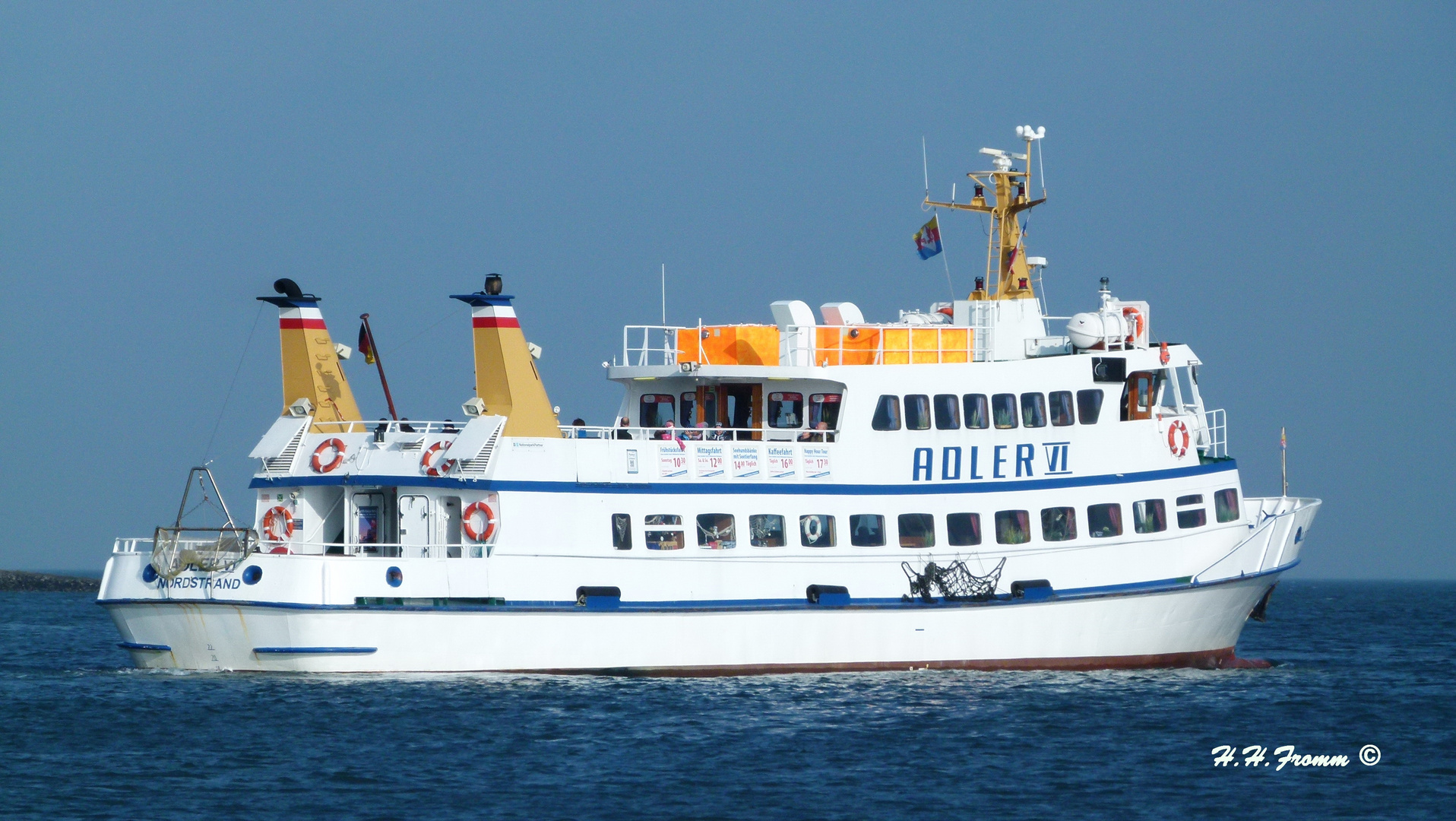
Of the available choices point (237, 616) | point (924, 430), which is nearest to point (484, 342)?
point (237, 616)

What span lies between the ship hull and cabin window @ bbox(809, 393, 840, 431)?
3146mm

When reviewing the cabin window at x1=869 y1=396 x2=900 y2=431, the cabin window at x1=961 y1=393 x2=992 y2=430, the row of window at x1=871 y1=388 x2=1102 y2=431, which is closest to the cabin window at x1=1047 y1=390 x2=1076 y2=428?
the row of window at x1=871 y1=388 x2=1102 y2=431

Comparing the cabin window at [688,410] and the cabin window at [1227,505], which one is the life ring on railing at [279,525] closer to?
the cabin window at [688,410]

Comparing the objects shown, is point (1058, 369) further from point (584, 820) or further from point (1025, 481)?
point (584, 820)

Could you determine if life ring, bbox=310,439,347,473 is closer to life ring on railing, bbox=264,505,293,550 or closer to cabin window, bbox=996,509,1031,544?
life ring on railing, bbox=264,505,293,550

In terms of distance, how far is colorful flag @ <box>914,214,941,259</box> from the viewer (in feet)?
101

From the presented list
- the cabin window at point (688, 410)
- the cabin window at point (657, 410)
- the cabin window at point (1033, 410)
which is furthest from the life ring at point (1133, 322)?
the cabin window at point (657, 410)

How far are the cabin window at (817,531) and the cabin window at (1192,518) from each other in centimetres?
603

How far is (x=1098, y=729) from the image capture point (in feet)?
77.1

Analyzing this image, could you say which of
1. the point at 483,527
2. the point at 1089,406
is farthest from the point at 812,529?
the point at 1089,406

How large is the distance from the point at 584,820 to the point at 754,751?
3912 millimetres

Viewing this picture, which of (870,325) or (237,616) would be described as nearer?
(237,616)

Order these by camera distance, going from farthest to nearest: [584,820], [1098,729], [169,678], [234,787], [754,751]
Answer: [169,678], [1098,729], [754,751], [234,787], [584,820]

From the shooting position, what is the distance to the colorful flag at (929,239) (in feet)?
101
